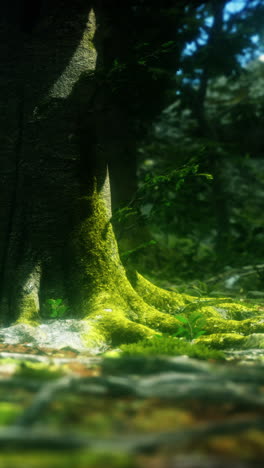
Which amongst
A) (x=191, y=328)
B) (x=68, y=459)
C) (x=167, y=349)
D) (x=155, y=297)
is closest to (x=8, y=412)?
(x=68, y=459)

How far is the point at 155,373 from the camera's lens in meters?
1.97

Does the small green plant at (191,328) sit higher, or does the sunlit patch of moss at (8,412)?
the small green plant at (191,328)

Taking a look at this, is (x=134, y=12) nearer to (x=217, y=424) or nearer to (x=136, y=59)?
(x=136, y=59)

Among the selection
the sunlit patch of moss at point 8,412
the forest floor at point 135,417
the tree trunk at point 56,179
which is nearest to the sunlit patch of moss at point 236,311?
the tree trunk at point 56,179

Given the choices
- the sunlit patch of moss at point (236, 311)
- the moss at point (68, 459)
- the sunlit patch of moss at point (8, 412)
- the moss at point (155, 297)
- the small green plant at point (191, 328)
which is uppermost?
the moss at point (155, 297)

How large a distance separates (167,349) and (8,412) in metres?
1.61

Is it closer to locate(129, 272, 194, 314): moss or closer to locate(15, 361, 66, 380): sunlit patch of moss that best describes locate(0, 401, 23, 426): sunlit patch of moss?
locate(15, 361, 66, 380): sunlit patch of moss

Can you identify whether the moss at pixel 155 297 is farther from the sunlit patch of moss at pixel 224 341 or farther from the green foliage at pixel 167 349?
the green foliage at pixel 167 349

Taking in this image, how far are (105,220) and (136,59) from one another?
1.55 m

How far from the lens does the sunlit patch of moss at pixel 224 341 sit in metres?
3.45

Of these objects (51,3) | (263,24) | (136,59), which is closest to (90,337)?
(136,59)

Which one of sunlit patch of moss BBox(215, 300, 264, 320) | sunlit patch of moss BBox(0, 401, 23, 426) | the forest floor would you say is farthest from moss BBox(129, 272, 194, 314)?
sunlit patch of moss BBox(0, 401, 23, 426)

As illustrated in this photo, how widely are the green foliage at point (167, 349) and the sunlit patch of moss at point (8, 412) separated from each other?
1.23m

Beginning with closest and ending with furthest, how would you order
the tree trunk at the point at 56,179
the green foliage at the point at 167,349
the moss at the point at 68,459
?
the moss at the point at 68,459
the green foliage at the point at 167,349
the tree trunk at the point at 56,179
